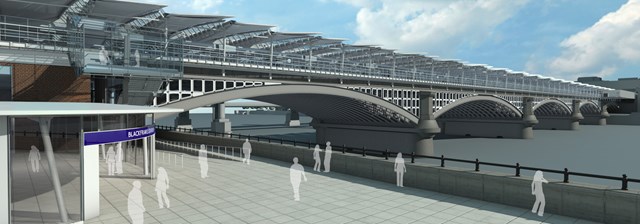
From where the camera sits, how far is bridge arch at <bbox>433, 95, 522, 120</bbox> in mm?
56344

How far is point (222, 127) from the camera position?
197ft

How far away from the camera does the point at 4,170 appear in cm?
841

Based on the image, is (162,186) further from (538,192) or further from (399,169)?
(538,192)

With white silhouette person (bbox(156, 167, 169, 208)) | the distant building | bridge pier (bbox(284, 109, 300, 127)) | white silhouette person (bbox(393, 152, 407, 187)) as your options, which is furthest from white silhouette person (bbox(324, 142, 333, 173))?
the distant building

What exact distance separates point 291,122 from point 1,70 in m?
81.0

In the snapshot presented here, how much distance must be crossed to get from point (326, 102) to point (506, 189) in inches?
1244

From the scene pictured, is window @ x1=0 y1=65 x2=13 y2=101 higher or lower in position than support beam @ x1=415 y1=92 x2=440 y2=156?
higher

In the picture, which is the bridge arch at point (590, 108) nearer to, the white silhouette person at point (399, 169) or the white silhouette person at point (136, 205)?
the white silhouette person at point (399, 169)

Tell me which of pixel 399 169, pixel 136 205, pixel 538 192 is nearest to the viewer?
pixel 538 192

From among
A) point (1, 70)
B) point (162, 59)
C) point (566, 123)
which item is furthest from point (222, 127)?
point (566, 123)

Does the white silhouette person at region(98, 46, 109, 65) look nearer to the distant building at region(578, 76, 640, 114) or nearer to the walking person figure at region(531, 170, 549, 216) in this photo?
the walking person figure at region(531, 170, 549, 216)

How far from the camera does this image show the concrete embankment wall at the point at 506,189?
10.4m

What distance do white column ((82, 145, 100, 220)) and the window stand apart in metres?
11.7

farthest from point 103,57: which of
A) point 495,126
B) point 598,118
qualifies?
point 598,118
